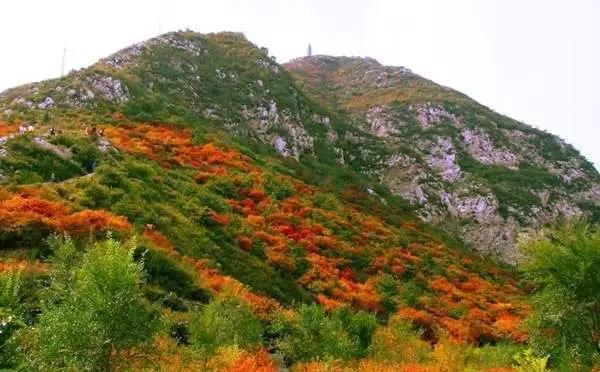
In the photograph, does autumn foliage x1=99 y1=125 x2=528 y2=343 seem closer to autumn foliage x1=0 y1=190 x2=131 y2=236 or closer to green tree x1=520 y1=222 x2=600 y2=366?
autumn foliage x1=0 y1=190 x2=131 y2=236

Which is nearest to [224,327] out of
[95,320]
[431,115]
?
[95,320]

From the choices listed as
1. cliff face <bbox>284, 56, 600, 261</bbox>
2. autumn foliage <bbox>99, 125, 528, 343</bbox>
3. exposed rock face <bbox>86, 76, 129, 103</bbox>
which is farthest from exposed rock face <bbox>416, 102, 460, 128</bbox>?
Result: exposed rock face <bbox>86, 76, 129, 103</bbox>

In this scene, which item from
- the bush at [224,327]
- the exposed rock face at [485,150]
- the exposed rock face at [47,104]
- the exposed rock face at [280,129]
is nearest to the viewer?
the bush at [224,327]

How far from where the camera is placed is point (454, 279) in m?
38.0

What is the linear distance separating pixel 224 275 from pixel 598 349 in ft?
49.5

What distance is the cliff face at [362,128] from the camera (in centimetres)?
4912

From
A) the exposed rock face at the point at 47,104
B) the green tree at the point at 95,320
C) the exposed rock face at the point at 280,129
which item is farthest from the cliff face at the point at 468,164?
the green tree at the point at 95,320

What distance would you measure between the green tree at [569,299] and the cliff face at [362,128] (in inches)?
1231

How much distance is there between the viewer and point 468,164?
67.6m

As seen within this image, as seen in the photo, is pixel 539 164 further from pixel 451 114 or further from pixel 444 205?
pixel 444 205

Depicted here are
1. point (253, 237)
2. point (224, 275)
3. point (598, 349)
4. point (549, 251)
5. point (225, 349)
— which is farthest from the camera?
point (253, 237)

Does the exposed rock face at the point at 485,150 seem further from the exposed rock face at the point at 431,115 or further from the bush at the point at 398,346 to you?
the bush at the point at 398,346

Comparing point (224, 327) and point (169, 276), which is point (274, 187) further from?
point (224, 327)

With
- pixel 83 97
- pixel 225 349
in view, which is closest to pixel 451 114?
pixel 83 97
